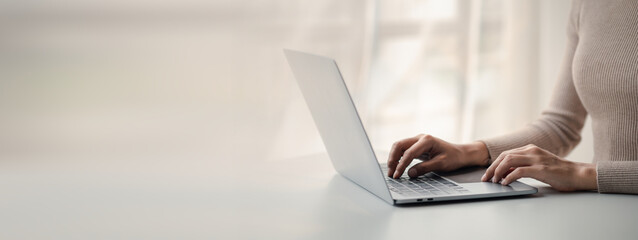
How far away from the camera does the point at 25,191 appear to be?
103 cm

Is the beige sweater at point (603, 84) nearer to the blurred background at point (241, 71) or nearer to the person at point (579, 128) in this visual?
the person at point (579, 128)

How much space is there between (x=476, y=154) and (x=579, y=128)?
0.42 metres

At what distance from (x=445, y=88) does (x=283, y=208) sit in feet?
6.78

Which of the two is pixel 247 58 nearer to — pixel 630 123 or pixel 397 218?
pixel 630 123

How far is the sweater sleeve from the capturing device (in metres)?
1.48

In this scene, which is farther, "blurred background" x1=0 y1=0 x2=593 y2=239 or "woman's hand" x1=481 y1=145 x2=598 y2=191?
"blurred background" x1=0 y1=0 x2=593 y2=239

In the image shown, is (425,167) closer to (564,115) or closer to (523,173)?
(523,173)

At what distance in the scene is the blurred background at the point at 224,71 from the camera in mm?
2164

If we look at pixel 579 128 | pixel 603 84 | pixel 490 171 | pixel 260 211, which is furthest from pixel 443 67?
pixel 260 211

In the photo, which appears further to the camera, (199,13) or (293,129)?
(293,129)

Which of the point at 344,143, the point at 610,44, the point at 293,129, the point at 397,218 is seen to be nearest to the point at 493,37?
the point at 293,129

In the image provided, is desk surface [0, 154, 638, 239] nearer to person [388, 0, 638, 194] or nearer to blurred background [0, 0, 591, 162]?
person [388, 0, 638, 194]

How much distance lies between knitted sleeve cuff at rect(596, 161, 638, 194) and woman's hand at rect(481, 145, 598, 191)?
1 cm

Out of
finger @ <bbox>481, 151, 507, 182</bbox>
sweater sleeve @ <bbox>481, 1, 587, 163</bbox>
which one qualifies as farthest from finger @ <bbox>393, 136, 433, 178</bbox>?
sweater sleeve @ <bbox>481, 1, 587, 163</bbox>
